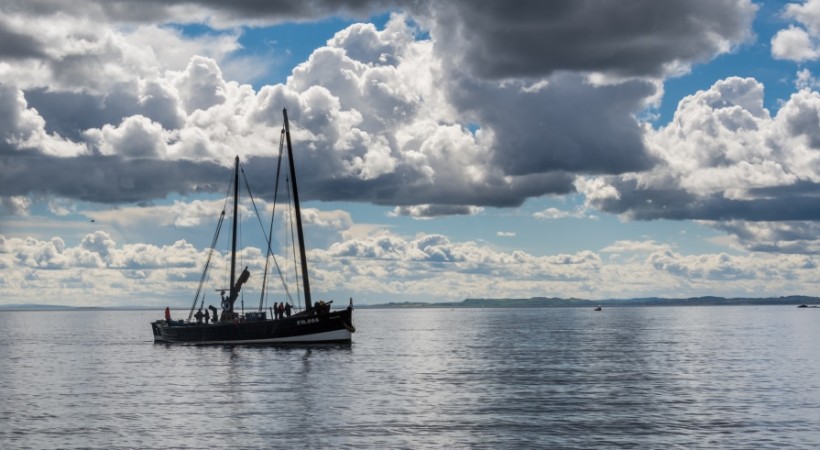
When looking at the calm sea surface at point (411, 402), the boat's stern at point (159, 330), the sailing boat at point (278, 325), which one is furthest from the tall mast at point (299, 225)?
the boat's stern at point (159, 330)

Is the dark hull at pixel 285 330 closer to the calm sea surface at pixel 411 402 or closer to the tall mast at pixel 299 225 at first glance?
the tall mast at pixel 299 225

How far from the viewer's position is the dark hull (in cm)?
10269

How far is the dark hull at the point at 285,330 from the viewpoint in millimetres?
102688

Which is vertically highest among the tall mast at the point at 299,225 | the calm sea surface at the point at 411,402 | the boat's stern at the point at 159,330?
the tall mast at the point at 299,225

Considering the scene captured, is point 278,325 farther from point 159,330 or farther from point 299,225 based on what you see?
point 159,330

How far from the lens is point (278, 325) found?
341 feet

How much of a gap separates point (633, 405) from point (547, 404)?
4.85 metres

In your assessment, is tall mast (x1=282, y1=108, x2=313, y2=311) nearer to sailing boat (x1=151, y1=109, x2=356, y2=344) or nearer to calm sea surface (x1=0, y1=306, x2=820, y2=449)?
sailing boat (x1=151, y1=109, x2=356, y2=344)

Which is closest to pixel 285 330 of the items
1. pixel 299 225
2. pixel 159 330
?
pixel 299 225

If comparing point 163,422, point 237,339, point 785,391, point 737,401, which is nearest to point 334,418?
point 163,422

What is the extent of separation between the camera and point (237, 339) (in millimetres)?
110062

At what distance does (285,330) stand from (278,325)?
38.2 inches

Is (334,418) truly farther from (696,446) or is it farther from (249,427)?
(696,446)

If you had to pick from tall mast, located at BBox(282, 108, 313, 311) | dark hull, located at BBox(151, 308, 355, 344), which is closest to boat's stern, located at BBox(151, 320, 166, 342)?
dark hull, located at BBox(151, 308, 355, 344)
